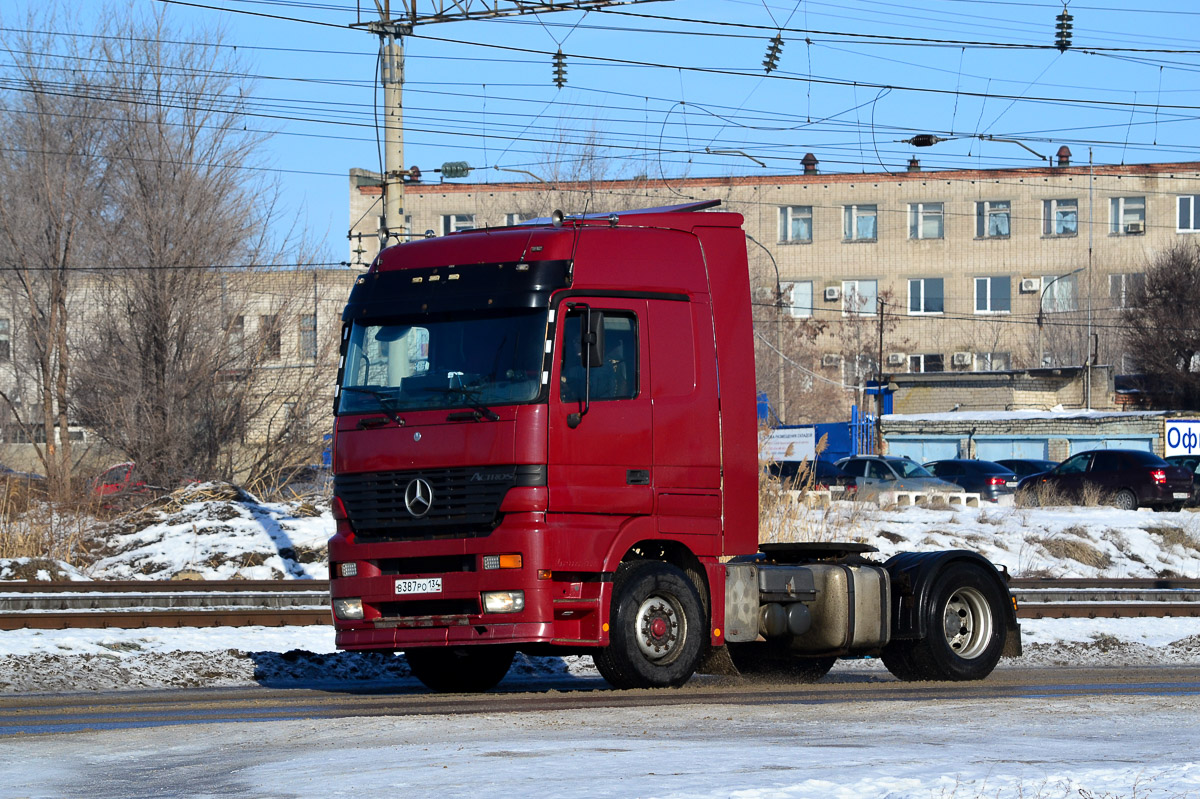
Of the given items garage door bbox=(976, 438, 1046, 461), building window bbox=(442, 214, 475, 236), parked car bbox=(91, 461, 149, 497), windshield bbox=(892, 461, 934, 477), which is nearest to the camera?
parked car bbox=(91, 461, 149, 497)

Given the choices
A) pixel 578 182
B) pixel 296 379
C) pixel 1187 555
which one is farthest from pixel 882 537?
pixel 578 182

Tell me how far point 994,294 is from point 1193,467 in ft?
118

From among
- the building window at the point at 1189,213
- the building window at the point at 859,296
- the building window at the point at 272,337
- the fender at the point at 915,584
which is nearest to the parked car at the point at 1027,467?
the building window at the point at 272,337

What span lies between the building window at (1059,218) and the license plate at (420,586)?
69.3 meters

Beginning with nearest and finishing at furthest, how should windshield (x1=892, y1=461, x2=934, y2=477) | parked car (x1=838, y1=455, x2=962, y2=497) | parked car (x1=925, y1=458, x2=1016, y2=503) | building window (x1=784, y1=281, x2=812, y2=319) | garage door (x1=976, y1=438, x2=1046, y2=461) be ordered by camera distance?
parked car (x1=838, y1=455, x2=962, y2=497), windshield (x1=892, y1=461, x2=934, y2=477), parked car (x1=925, y1=458, x2=1016, y2=503), garage door (x1=976, y1=438, x2=1046, y2=461), building window (x1=784, y1=281, x2=812, y2=319)

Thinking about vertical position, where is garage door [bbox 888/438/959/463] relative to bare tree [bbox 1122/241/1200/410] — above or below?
below

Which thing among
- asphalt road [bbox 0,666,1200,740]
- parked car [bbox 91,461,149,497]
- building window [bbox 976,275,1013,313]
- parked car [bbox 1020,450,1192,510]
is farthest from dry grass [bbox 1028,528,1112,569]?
building window [bbox 976,275,1013,313]

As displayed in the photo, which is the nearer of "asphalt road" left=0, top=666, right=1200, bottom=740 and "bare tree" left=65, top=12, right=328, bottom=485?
"asphalt road" left=0, top=666, right=1200, bottom=740

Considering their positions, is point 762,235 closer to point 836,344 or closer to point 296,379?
point 836,344

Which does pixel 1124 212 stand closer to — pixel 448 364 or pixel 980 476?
pixel 980 476

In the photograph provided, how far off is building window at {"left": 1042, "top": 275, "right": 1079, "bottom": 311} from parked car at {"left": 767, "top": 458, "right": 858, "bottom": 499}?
39.2 metres

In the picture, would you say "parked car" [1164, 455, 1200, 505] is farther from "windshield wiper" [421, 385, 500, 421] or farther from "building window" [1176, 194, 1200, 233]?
"building window" [1176, 194, 1200, 233]

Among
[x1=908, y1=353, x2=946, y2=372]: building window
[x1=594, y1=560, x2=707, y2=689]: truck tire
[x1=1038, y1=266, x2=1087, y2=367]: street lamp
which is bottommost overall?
[x1=594, y1=560, x2=707, y2=689]: truck tire

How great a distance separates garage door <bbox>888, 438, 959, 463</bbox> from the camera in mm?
57812
